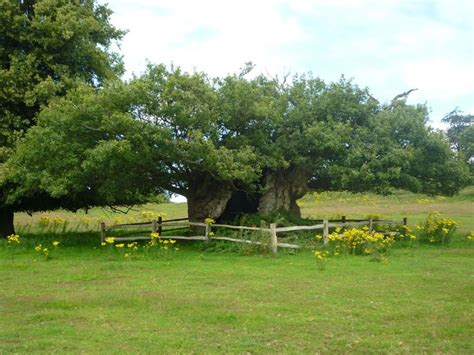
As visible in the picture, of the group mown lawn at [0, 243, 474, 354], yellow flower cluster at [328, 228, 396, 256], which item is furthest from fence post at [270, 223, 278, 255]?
yellow flower cluster at [328, 228, 396, 256]

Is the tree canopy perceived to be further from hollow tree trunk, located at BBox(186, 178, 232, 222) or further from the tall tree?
the tall tree

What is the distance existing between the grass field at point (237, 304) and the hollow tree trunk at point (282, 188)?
5.96 metres

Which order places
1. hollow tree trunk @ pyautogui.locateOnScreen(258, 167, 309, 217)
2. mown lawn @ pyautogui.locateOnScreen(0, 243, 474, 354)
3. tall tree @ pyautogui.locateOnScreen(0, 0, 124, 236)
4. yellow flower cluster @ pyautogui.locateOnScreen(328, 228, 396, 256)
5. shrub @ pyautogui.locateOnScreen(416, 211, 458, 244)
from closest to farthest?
mown lawn @ pyautogui.locateOnScreen(0, 243, 474, 354) → yellow flower cluster @ pyautogui.locateOnScreen(328, 228, 396, 256) → shrub @ pyautogui.locateOnScreen(416, 211, 458, 244) → tall tree @ pyautogui.locateOnScreen(0, 0, 124, 236) → hollow tree trunk @ pyautogui.locateOnScreen(258, 167, 309, 217)

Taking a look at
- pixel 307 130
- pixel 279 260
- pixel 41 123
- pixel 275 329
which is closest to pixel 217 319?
pixel 275 329

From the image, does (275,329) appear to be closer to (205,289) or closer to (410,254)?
(205,289)

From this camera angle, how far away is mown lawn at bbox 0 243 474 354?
7.84 meters

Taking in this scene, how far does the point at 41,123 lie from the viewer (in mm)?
21031

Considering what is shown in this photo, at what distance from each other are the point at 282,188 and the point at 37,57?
12363 mm

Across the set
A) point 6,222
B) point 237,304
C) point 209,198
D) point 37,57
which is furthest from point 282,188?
point 237,304

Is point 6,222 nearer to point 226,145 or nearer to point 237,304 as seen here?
point 226,145

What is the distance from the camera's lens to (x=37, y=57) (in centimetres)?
2388

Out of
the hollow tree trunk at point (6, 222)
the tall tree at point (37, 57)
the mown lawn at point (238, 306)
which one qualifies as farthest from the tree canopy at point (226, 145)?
the mown lawn at point (238, 306)

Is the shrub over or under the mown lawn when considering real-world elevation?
over

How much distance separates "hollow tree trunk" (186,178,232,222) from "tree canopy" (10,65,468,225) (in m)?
0.04
